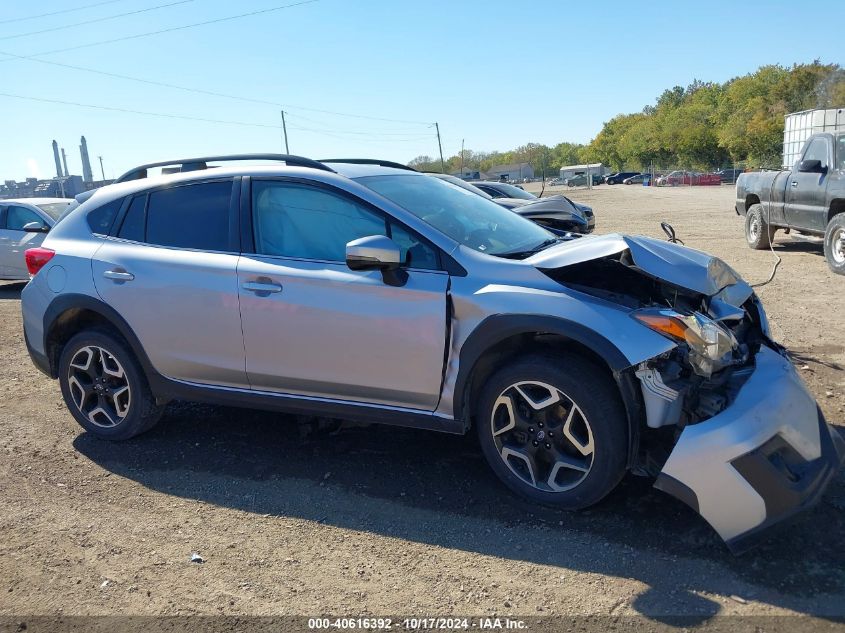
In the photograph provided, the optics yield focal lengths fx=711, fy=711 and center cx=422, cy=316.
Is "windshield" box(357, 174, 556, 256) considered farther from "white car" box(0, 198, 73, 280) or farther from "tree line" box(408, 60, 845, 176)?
"tree line" box(408, 60, 845, 176)

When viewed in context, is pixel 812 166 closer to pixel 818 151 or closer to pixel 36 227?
pixel 818 151

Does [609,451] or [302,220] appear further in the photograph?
[302,220]

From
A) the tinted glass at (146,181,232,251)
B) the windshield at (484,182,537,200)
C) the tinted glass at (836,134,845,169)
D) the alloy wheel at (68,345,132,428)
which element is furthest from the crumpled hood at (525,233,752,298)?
the windshield at (484,182,537,200)

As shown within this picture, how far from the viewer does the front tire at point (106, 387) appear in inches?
183

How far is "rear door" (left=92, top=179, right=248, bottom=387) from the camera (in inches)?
167

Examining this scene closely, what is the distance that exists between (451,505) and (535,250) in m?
1.53

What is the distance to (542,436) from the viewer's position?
138 inches

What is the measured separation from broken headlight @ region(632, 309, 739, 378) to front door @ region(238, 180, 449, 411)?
1024 mm

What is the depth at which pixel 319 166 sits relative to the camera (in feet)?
14.2

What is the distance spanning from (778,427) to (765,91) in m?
Answer: 89.7

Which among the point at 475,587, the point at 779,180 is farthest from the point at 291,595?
the point at 779,180

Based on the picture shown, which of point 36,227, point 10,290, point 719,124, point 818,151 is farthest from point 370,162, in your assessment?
point 719,124

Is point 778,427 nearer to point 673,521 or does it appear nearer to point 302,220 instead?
point 673,521

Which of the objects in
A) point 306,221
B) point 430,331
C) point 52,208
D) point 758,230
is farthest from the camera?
point 758,230
